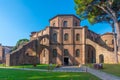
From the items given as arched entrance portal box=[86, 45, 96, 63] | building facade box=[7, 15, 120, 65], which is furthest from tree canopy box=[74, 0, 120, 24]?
arched entrance portal box=[86, 45, 96, 63]

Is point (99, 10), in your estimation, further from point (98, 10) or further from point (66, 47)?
point (66, 47)

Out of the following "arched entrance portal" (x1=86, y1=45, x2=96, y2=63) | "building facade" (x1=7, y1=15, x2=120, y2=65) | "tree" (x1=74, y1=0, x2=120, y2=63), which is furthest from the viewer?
"arched entrance portal" (x1=86, y1=45, x2=96, y2=63)

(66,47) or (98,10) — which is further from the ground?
(98,10)

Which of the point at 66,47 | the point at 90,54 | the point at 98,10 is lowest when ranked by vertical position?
the point at 90,54

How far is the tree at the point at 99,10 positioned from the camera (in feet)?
139

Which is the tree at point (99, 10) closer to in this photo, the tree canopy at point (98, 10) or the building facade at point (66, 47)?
the tree canopy at point (98, 10)

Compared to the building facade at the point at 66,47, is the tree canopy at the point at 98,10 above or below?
above

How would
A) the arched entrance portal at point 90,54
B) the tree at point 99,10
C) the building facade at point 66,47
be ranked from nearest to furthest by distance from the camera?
the tree at point 99,10 → the building facade at point 66,47 → the arched entrance portal at point 90,54

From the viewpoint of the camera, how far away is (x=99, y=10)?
4531cm

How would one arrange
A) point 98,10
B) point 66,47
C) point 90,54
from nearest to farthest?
point 98,10, point 66,47, point 90,54

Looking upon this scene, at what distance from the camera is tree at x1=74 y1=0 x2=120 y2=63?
139 feet

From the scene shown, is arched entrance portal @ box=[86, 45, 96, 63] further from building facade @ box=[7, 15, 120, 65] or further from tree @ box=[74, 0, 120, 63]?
tree @ box=[74, 0, 120, 63]

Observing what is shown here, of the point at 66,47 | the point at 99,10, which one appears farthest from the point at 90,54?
the point at 99,10

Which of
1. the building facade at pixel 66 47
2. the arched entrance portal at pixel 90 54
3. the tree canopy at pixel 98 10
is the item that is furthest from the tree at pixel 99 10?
the arched entrance portal at pixel 90 54
